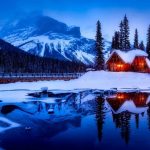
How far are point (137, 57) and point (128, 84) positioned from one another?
1991 cm

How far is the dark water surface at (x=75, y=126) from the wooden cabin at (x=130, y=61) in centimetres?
4535

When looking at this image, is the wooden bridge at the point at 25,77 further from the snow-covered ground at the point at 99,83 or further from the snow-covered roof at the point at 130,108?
the snow-covered roof at the point at 130,108

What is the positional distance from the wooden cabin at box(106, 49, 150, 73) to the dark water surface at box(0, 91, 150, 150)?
149 feet

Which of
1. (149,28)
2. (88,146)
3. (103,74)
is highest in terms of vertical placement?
(149,28)

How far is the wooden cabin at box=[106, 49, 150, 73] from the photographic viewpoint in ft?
281

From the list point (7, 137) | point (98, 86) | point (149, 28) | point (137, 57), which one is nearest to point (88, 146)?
point (7, 137)

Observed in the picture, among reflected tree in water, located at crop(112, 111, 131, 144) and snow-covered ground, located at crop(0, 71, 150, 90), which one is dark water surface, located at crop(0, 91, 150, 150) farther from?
snow-covered ground, located at crop(0, 71, 150, 90)

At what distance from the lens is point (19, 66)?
159 metres

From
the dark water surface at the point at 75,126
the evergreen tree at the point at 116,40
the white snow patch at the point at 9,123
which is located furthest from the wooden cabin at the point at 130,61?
the white snow patch at the point at 9,123

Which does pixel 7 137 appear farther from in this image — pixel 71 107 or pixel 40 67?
pixel 40 67

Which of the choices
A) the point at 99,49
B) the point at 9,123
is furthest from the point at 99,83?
the point at 9,123

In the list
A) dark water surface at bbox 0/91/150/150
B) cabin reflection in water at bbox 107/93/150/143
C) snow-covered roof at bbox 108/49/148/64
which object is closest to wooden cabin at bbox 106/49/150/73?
snow-covered roof at bbox 108/49/148/64

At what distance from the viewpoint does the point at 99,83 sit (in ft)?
231

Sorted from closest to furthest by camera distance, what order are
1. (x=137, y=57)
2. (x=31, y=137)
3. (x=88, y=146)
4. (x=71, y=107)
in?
(x=88, y=146) → (x=31, y=137) → (x=71, y=107) → (x=137, y=57)
